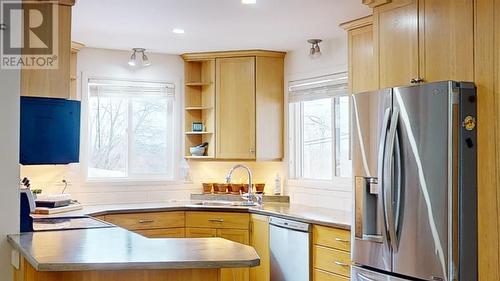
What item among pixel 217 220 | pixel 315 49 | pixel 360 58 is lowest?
pixel 217 220

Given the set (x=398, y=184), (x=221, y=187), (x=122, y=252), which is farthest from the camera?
(x=221, y=187)

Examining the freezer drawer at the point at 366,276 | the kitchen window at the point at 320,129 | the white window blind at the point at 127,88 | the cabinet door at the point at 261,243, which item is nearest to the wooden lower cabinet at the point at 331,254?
the freezer drawer at the point at 366,276

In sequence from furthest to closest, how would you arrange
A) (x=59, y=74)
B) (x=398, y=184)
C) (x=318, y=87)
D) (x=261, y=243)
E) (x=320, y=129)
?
1. (x=320, y=129)
2. (x=318, y=87)
3. (x=261, y=243)
4. (x=59, y=74)
5. (x=398, y=184)

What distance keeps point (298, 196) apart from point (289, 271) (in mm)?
1168

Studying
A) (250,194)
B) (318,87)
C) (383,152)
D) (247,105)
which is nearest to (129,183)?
(250,194)

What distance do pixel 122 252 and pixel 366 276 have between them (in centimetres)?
158

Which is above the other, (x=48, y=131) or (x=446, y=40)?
(x=446, y=40)

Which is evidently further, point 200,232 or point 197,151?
point 197,151

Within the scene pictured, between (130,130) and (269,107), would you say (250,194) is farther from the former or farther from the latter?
(130,130)

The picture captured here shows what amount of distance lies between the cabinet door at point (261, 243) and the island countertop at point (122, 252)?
194 centimetres

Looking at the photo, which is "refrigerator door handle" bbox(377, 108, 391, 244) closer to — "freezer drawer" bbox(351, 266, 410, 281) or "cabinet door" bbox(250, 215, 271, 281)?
"freezer drawer" bbox(351, 266, 410, 281)

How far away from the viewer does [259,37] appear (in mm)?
5074

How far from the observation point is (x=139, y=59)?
225 inches

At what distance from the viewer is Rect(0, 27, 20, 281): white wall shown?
310 centimetres
